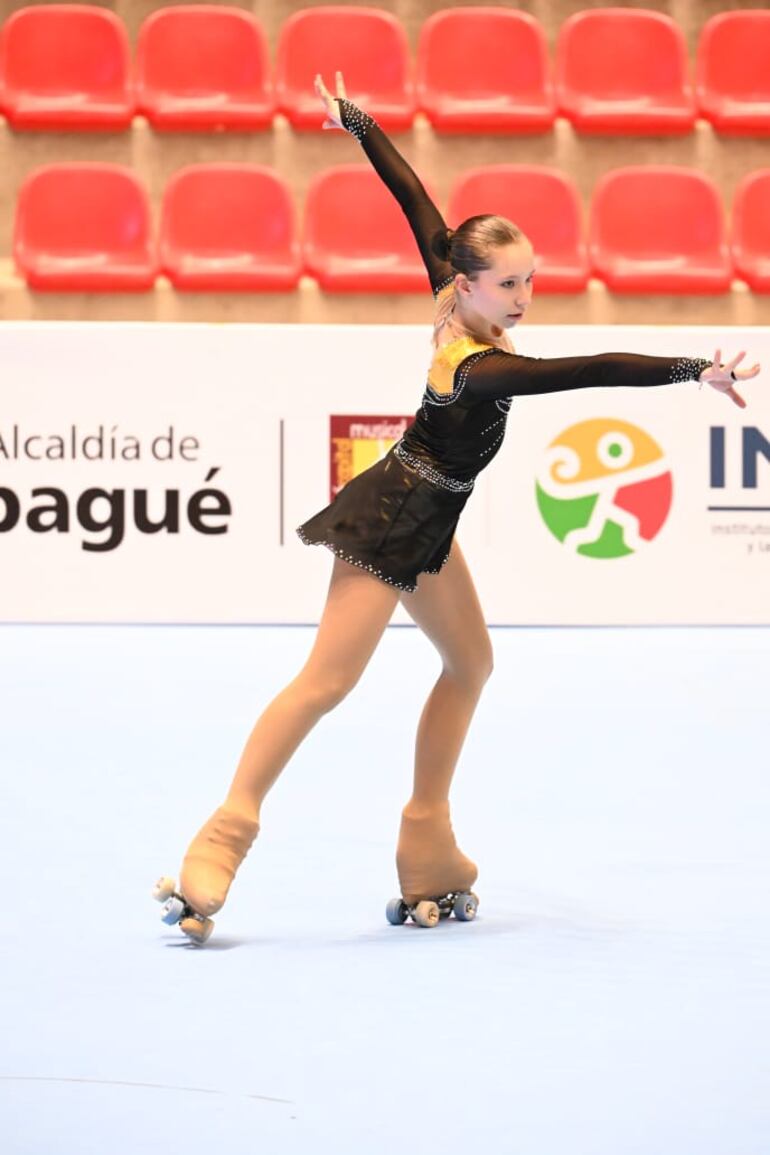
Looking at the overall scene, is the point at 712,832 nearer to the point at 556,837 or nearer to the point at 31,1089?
the point at 556,837

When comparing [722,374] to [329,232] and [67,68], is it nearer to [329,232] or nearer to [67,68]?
[329,232]

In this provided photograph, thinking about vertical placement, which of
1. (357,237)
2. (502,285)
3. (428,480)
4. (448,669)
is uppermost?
(357,237)

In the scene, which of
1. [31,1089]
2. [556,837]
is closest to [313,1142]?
[31,1089]

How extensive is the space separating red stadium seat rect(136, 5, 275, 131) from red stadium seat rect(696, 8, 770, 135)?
95.1 inches

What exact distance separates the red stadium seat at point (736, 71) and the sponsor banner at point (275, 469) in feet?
7.72

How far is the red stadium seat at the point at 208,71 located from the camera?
996 centimetres

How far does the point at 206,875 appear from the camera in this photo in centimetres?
355

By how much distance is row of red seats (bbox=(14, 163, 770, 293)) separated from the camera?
917 cm

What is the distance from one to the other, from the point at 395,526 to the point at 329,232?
5976 mm

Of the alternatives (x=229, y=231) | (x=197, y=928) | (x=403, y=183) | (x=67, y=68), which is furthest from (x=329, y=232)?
(x=197, y=928)

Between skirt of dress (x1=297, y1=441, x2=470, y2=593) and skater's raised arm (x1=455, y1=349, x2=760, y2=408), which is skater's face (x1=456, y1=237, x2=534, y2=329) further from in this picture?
skirt of dress (x1=297, y1=441, x2=470, y2=593)

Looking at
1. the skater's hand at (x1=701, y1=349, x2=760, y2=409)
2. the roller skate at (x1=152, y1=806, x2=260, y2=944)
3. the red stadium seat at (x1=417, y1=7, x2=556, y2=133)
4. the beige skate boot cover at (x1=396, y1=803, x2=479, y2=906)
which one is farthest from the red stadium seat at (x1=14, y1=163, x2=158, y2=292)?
the skater's hand at (x1=701, y1=349, x2=760, y2=409)

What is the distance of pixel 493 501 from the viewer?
8.43 metres

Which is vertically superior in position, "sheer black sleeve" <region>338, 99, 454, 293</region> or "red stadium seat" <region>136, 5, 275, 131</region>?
"red stadium seat" <region>136, 5, 275, 131</region>
